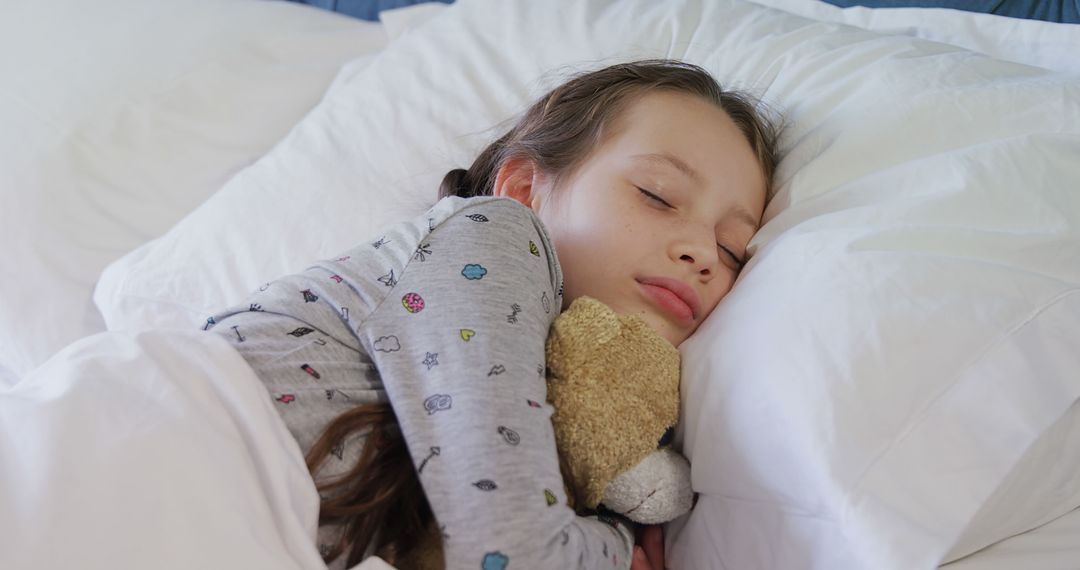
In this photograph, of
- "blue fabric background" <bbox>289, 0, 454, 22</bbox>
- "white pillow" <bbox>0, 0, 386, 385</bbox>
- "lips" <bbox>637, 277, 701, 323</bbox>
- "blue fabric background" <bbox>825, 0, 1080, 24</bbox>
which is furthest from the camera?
"blue fabric background" <bbox>289, 0, 454, 22</bbox>

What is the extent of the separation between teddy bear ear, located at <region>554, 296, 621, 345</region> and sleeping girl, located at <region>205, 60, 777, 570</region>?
2 centimetres

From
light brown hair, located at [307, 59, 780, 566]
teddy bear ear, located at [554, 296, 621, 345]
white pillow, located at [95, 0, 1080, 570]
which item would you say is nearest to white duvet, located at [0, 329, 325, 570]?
light brown hair, located at [307, 59, 780, 566]

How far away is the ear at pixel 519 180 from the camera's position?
1.17 m

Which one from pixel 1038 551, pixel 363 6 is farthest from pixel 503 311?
pixel 363 6

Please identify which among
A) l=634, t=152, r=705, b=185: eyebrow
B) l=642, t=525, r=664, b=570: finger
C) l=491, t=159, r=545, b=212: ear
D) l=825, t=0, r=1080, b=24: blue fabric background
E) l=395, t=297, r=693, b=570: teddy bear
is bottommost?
l=642, t=525, r=664, b=570: finger

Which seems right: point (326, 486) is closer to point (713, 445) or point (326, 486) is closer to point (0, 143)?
point (713, 445)

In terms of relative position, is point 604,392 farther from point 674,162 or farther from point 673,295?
point 674,162

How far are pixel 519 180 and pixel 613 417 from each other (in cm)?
44

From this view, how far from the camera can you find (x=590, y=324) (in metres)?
0.89

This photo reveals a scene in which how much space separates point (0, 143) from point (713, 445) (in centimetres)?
129

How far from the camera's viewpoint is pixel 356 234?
128 cm

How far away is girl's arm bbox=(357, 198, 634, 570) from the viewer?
0.73m

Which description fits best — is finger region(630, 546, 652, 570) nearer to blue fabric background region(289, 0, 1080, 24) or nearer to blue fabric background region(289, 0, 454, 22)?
blue fabric background region(289, 0, 1080, 24)

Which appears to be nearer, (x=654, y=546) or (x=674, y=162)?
(x=654, y=546)
